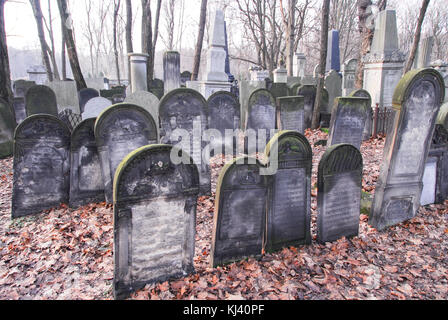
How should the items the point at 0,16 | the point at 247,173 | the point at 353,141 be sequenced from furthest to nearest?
the point at 0,16, the point at 353,141, the point at 247,173

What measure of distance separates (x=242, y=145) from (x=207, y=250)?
219 inches

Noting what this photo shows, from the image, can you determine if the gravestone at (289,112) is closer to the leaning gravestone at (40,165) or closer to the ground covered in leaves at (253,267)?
the ground covered in leaves at (253,267)

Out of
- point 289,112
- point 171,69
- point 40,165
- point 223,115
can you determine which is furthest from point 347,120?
point 171,69

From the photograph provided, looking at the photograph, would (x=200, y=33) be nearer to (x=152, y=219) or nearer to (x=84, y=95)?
(x=84, y=95)

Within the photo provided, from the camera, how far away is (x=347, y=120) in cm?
713

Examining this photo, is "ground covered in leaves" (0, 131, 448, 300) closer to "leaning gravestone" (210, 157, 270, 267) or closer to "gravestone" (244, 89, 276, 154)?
"leaning gravestone" (210, 157, 270, 267)

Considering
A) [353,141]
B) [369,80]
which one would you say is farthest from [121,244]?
[369,80]

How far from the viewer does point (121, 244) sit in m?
3.10

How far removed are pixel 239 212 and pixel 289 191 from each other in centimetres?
78

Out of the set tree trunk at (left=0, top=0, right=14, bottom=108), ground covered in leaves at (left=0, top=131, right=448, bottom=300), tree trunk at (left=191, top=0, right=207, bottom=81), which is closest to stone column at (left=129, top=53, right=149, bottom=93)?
tree trunk at (left=191, top=0, right=207, bottom=81)

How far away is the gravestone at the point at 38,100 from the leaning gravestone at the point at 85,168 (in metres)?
5.15
